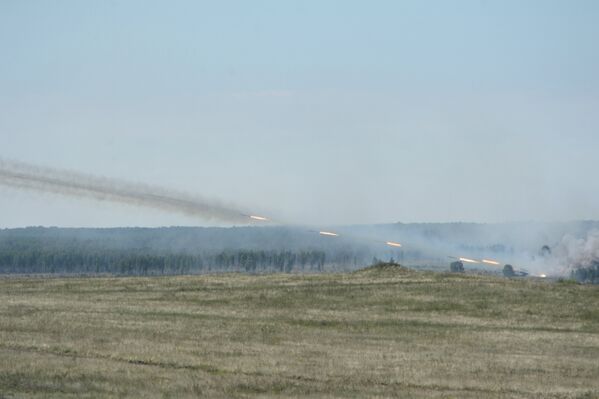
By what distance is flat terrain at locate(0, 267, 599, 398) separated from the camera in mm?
30141

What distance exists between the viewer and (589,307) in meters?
57.1

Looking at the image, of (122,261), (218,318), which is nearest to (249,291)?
(218,318)

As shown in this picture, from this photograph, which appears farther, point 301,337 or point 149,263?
point 149,263

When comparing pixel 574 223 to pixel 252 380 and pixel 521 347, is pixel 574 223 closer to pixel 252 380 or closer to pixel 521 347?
pixel 521 347

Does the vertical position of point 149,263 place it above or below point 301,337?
above

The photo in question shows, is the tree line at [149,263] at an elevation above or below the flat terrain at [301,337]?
above

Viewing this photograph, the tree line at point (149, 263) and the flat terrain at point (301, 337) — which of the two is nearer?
the flat terrain at point (301, 337)

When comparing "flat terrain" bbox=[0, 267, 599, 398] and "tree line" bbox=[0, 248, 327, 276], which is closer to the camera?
"flat terrain" bbox=[0, 267, 599, 398]

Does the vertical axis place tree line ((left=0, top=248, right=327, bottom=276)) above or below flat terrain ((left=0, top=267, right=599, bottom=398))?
above

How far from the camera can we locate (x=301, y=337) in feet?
141

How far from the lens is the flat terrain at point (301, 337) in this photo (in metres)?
30.1

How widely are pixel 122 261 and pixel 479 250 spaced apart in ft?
216

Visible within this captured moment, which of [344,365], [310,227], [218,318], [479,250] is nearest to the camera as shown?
[344,365]

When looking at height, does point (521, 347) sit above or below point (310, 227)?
below
